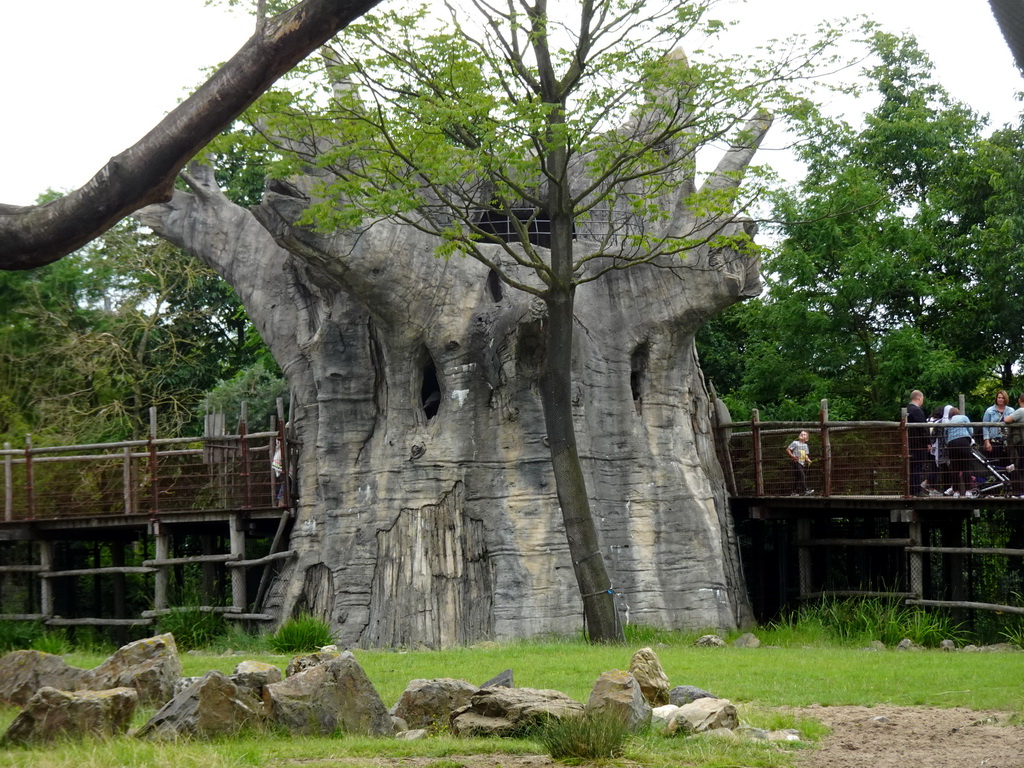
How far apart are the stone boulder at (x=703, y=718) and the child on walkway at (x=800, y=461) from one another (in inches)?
462

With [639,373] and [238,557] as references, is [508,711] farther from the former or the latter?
[238,557]

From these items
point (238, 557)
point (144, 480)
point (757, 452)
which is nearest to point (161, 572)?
point (238, 557)

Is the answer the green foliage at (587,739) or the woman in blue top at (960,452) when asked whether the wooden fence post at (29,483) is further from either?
the green foliage at (587,739)

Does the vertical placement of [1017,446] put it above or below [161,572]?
above

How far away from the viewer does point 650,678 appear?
33.3 feet

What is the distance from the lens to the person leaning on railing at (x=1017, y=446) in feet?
57.9

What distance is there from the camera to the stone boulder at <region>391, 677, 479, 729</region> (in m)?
9.66

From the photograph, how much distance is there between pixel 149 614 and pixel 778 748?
14671mm

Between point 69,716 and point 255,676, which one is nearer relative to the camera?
point 69,716

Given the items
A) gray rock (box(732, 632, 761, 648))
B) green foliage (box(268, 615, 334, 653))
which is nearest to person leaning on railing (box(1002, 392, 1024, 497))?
gray rock (box(732, 632, 761, 648))

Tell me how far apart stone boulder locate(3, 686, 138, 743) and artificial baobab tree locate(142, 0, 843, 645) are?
7.94m

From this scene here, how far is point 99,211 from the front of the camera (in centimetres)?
695

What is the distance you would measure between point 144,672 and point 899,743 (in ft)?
18.0

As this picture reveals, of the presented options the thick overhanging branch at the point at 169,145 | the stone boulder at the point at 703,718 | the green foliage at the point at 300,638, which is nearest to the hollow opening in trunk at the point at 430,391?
the green foliage at the point at 300,638
